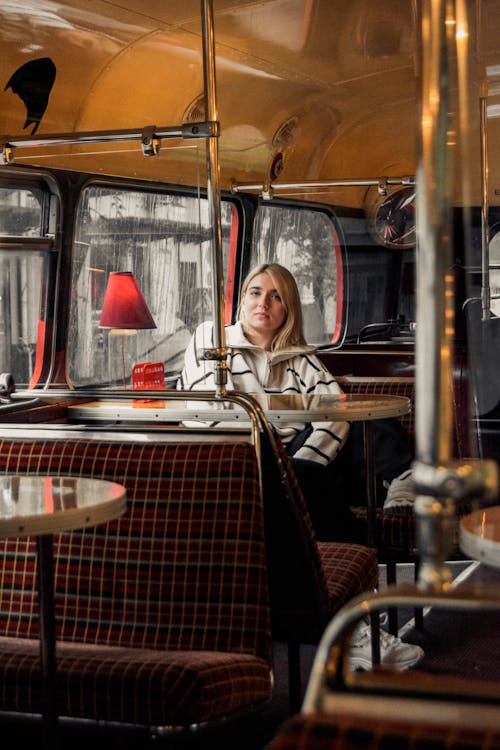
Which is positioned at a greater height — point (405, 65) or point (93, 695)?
point (405, 65)

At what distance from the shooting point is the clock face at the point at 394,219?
24.5 ft

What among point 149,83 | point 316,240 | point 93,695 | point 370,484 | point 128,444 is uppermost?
point 149,83

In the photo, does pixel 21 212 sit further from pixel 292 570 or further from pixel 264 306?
pixel 292 570

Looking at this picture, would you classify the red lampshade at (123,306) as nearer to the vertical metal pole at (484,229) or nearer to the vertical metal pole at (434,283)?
the vertical metal pole at (484,229)

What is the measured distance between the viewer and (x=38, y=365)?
4.73 meters

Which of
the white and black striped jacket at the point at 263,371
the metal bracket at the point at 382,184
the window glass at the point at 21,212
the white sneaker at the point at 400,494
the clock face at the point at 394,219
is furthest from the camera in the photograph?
the clock face at the point at 394,219

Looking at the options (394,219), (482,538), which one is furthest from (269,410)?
(394,219)

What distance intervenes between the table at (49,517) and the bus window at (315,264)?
480 centimetres

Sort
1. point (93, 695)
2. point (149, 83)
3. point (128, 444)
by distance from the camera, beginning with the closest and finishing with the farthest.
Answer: point (93, 695) < point (128, 444) < point (149, 83)

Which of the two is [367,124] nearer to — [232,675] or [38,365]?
[38,365]

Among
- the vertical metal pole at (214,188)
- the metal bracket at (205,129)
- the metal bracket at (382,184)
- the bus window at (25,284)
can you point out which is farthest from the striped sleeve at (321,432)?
the metal bracket at (382,184)

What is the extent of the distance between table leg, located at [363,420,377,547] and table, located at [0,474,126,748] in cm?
156

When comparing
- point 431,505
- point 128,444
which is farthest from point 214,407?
point 431,505

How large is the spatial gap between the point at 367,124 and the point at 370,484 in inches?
160
